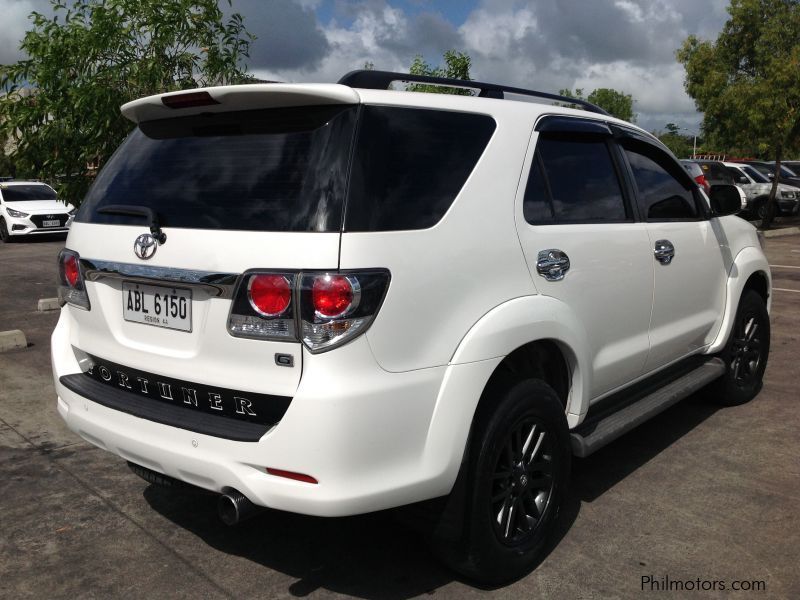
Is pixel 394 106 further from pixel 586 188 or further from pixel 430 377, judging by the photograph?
pixel 586 188

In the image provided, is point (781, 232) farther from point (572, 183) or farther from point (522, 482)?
point (522, 482)

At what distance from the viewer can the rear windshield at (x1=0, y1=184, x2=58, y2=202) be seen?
68.5 ft

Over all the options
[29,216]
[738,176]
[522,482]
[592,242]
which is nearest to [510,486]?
[522,482]

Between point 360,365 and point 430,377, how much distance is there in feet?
0.91

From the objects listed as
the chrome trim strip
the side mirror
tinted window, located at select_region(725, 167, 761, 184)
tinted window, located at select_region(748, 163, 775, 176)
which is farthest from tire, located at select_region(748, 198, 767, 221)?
the chrome trim strip

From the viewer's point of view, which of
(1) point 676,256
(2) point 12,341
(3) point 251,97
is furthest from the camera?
(2) point 12,341

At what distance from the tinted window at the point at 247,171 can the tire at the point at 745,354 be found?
3.42 m

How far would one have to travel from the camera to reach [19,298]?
10773 millimetres

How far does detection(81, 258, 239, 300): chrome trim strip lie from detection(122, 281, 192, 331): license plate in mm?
39

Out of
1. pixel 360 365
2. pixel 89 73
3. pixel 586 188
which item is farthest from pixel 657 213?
pixel 89 73

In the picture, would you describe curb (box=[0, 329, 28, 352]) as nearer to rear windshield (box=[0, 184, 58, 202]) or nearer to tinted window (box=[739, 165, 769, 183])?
rear windshield (box=[0, 184, 58, 202])

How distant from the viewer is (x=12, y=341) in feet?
24.0

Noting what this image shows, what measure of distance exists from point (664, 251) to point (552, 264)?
114 cm

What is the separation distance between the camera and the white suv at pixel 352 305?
2.62 m
